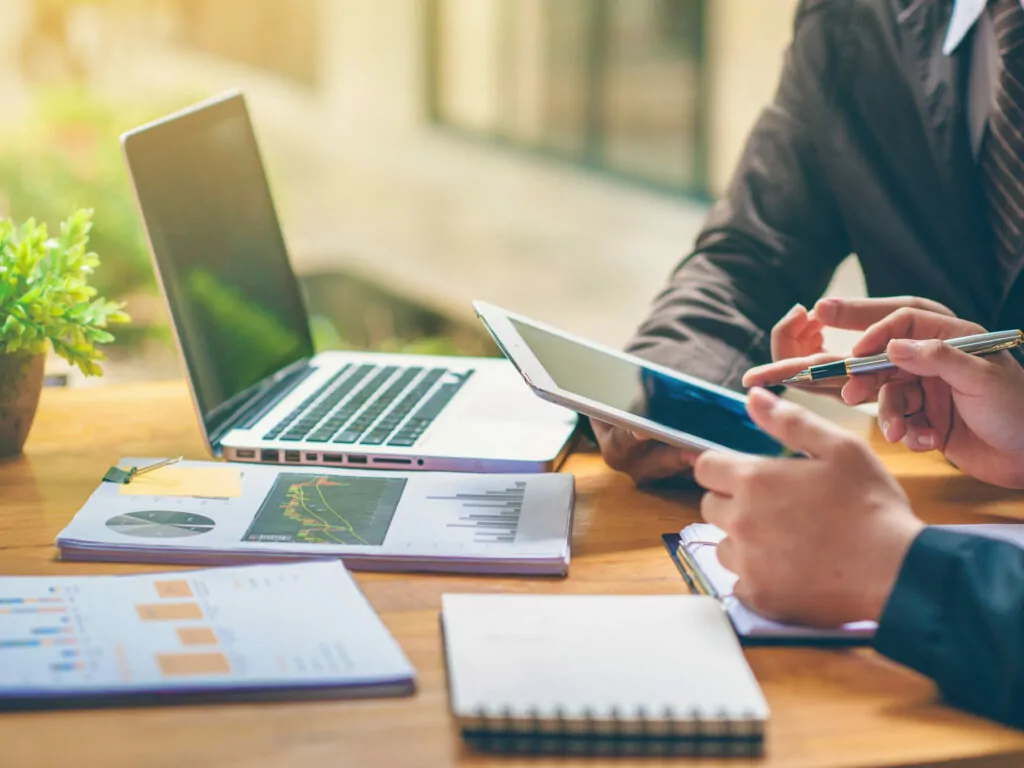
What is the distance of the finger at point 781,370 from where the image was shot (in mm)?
1100

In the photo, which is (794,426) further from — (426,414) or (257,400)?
(257,400)

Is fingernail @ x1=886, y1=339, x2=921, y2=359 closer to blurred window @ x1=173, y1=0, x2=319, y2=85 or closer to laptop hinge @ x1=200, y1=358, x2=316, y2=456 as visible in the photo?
laptop hinge @ x1=200, y1=358, x2=316, y2=456

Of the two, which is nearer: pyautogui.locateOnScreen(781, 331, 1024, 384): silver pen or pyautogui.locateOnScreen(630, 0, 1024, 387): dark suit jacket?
pyautogui.locateOnScreen(781, 331, 1024, 384): silver pen

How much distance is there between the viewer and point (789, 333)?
120 cm

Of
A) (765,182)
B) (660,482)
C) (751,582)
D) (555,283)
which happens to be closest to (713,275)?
(765,182)

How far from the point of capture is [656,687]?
0.71 meters

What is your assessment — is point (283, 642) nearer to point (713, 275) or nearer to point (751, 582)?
point (751, 582)

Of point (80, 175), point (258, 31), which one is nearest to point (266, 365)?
point (80, 175)

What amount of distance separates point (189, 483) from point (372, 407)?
23 centimetres

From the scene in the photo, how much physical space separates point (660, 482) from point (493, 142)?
198 inches

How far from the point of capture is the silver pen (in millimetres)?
1042

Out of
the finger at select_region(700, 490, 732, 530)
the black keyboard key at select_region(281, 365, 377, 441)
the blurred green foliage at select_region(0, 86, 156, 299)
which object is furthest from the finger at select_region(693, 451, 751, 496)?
the blurred green foliage at select_region(0, 86, 156, 299)

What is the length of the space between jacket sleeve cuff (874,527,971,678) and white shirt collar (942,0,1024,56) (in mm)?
815

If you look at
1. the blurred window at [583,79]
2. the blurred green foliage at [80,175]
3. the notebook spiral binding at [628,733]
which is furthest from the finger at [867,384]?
the blurred window at [583,79]
